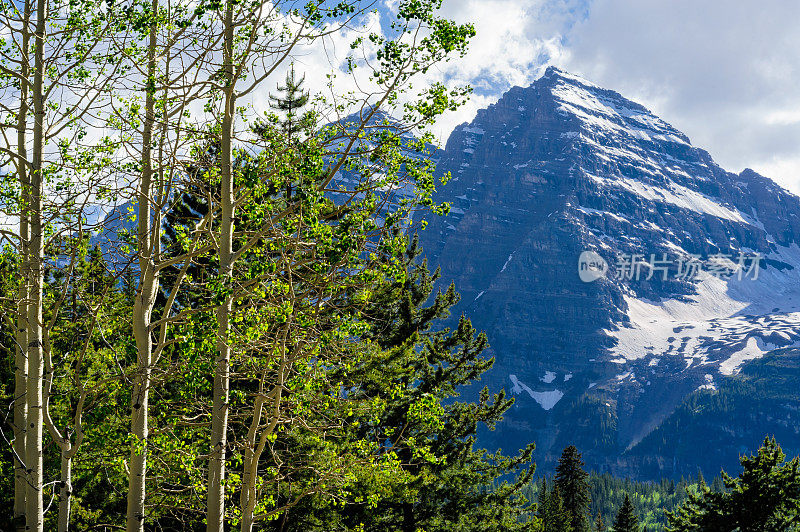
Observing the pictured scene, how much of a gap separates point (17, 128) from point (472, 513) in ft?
56.1

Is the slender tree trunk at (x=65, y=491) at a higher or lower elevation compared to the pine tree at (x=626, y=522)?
higher

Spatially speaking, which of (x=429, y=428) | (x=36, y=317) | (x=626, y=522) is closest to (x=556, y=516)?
(x=626, y=522)

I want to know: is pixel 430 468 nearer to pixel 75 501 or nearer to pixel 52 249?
pixel 75 501

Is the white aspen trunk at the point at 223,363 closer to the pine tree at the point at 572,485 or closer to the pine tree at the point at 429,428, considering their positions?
the pine tree at the point at 429,428

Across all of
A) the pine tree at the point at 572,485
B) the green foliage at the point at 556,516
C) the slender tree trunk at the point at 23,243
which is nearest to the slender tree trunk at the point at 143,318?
the slender tree trunk at the point at 23,243

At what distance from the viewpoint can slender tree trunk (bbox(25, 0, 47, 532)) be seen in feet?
30.7

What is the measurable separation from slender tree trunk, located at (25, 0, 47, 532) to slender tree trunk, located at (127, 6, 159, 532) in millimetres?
1241

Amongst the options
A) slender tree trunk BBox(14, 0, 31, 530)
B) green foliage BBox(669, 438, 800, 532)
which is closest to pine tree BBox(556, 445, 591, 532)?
green foliage BBox(669, 438, 800, 532)

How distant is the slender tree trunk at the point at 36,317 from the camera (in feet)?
30.7

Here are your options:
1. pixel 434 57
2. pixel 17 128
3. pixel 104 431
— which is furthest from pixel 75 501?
pixel 434 57

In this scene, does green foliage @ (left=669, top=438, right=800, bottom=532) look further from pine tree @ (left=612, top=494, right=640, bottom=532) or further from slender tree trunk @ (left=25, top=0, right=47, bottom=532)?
pine tree @ (left=612, top=494, right=640, bottom=532)

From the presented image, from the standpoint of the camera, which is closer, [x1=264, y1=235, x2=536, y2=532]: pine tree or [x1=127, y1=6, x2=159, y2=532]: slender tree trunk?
[x1=127, y1=6, x2=159, y2=532]: slender tree trunk

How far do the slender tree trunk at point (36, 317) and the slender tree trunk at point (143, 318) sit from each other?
124 centimetres

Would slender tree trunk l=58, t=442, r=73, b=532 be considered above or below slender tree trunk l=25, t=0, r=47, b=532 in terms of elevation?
below
